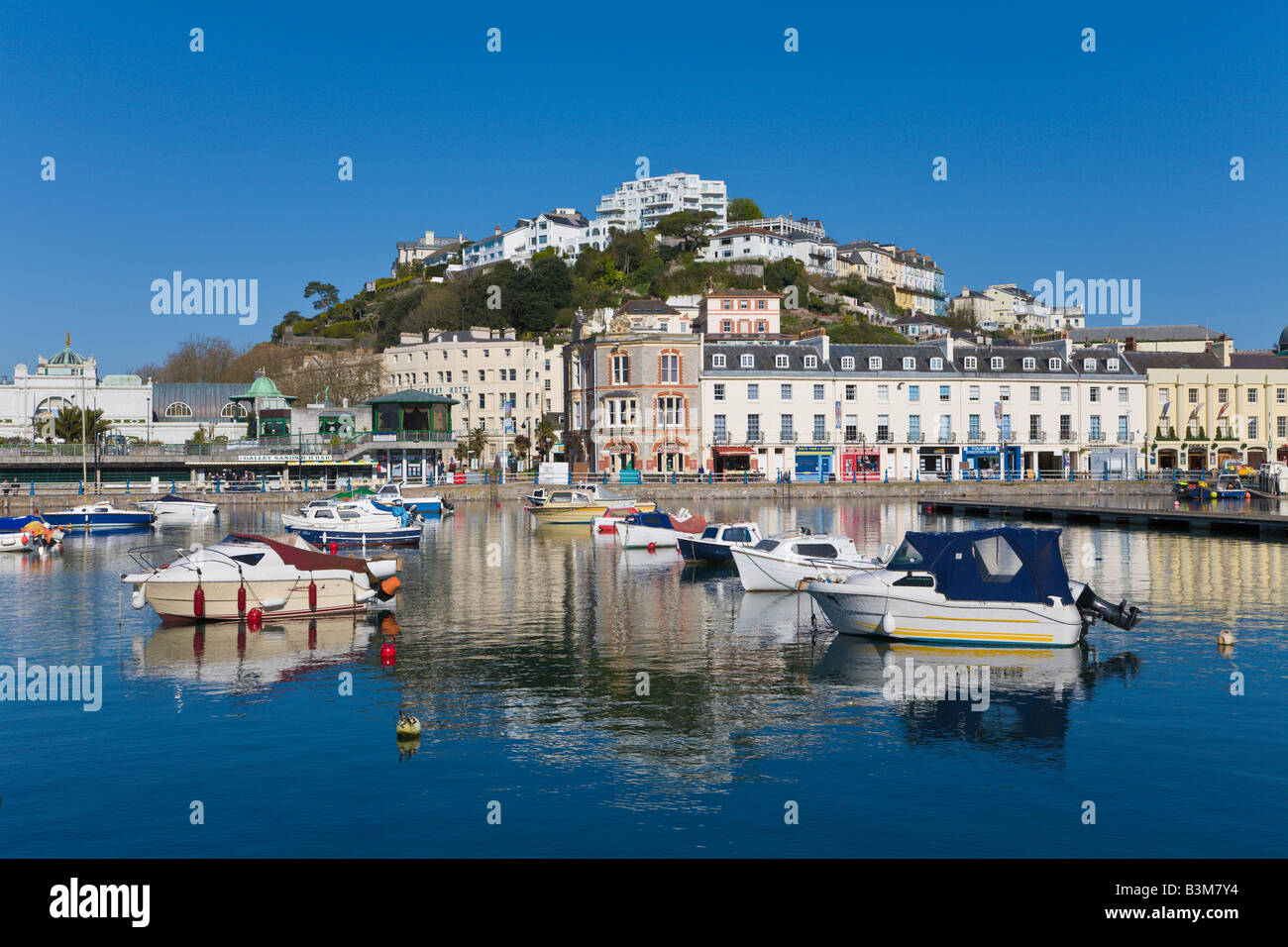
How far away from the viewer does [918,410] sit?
105m

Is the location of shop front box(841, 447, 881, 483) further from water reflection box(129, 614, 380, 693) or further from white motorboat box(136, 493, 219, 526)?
water reflection box(129, 614, 380, 693)

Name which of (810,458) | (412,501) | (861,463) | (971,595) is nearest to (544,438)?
(810,458)

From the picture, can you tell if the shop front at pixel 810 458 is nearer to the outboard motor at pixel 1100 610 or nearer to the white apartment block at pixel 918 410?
the white apartment block at pixel 918 410

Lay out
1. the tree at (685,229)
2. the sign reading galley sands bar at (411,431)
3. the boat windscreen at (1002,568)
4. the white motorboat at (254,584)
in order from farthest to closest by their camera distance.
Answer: the tree at (685,229) < the sign reading galley sands bar at (411,431) < the white motorboat at (254,584) < the boat windscreen at (1002,568)

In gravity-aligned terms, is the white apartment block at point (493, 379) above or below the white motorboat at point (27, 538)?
above

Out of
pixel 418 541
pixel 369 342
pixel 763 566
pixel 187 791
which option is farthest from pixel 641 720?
pixel 369 342

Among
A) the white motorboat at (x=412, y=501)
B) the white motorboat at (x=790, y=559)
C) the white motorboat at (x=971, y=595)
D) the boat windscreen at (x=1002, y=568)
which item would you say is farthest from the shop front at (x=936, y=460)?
the boat windscreen at (x=1002, y=568)

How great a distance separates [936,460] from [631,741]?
9007 cm

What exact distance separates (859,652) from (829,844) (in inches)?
496

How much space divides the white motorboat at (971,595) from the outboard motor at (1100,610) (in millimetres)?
36

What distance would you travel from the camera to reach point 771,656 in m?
27.0

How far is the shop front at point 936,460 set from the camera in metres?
105
